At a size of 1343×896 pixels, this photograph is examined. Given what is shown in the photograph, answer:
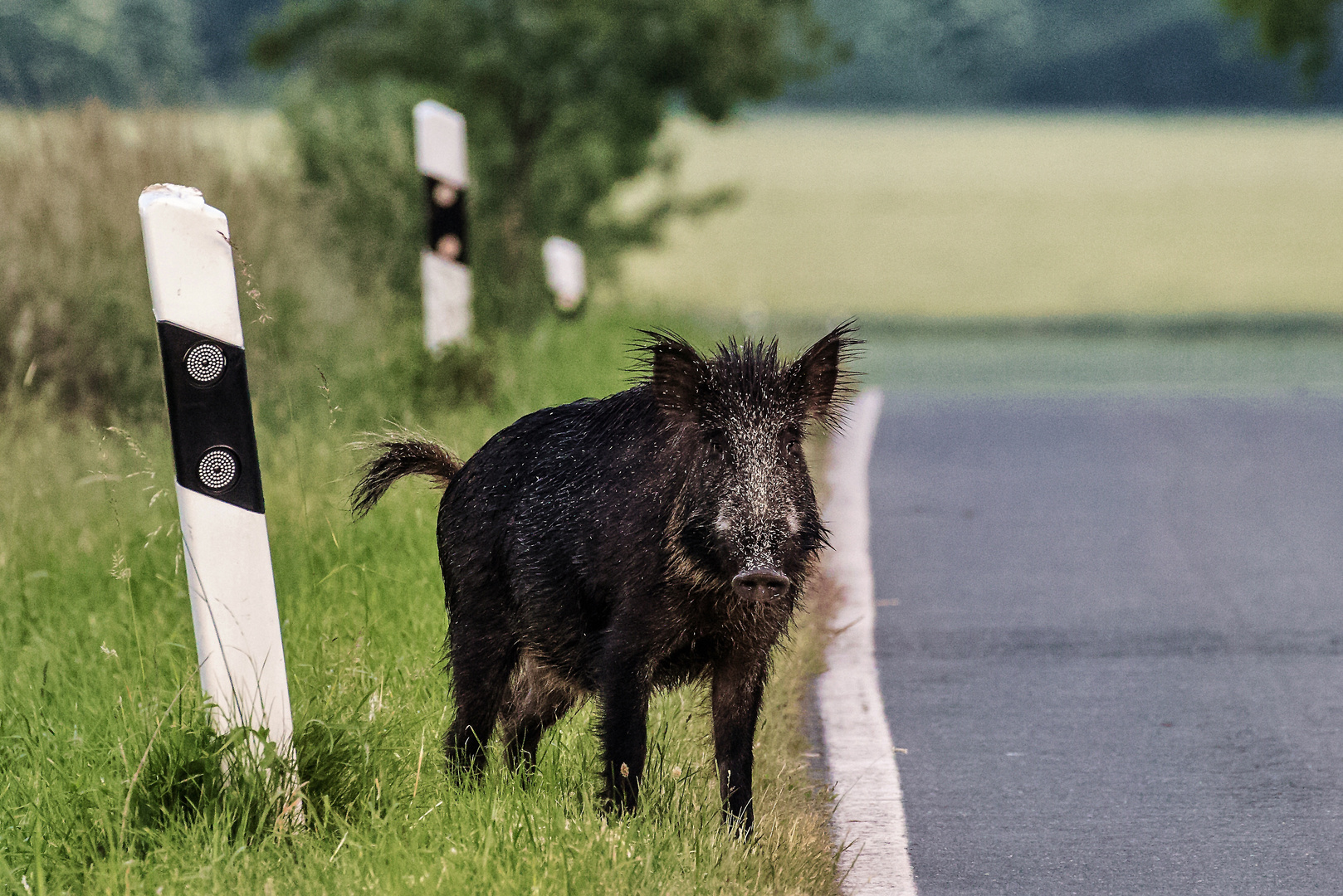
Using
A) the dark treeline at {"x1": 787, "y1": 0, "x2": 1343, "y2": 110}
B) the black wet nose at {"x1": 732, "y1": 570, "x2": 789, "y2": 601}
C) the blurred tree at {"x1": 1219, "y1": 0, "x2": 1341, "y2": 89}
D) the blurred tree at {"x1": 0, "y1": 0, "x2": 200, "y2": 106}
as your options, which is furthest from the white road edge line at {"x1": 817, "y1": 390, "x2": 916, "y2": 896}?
the dark treeline at {"x1": 787, "y1": 0, "x2": 1343, "y2": 110}

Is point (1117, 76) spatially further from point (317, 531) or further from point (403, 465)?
point (403, 465)

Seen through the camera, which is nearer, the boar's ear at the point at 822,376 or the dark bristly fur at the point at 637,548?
the dark bristly fur at the point at 637,548

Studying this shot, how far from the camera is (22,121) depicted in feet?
37.6

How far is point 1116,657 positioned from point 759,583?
133 inches

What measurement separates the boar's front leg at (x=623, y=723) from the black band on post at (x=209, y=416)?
2.93 ft

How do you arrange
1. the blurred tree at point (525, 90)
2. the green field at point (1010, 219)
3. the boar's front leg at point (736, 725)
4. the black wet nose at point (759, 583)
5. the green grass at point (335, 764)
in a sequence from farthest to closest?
the green field at point (1010, 219), the blurred tree at point (525, 90), the boar's front leg at point (736, 725), the green grass at point (335, 764), the black wet nose at point (759, 583)

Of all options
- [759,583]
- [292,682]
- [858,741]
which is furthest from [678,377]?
[858,741]

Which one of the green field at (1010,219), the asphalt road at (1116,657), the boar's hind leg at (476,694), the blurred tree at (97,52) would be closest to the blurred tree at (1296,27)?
the green field at (1010,219)

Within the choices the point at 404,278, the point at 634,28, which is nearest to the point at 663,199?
the point at 634,28

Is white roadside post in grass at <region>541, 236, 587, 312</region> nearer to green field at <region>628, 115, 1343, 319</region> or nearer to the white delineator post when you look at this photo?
green field at <region>628, 115, 1343, 319</region>

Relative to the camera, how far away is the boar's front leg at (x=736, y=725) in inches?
176

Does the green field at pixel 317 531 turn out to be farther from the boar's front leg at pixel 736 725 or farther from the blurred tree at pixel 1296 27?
the blurred tree at pixel 1296 27

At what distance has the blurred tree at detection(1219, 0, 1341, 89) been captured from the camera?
24781 mm

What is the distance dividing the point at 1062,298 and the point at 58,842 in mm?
25071
